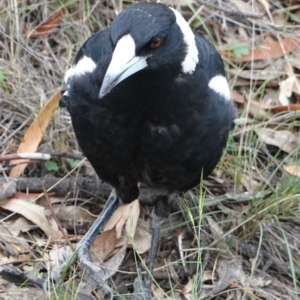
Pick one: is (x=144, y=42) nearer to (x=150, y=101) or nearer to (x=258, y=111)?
(x=150, y=101)

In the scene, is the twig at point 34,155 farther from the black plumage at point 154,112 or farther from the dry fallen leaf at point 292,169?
the dry fallen leaf at point 292,169

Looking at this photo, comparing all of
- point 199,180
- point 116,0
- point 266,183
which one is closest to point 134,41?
point 199,180

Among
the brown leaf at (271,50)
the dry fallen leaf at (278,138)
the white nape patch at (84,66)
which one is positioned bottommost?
the dry fallen leaf at (278,138)

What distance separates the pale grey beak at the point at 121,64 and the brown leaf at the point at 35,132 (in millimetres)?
1010

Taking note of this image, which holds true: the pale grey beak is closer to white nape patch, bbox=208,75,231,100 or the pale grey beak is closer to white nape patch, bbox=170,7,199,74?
white nape patch, bbox=170,7,199,74

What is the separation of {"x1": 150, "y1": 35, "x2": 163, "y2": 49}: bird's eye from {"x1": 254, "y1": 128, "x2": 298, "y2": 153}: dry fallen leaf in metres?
1.13

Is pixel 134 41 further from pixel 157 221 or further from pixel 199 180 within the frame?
pixel 157 221

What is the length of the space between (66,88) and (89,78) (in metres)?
0.19

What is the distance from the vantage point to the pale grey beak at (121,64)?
2.01 meters

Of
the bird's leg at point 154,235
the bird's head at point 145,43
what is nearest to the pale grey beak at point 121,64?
the bird's head at point 145,43

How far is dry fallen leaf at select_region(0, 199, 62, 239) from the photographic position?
279cm

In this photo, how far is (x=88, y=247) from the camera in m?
2.75

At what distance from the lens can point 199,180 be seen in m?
2.60

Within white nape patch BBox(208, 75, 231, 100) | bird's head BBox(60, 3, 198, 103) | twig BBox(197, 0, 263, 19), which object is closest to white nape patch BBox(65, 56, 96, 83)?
bird's head BBox(60, 3, 198, 103)
